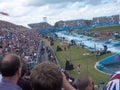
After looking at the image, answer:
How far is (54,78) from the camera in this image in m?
2.60

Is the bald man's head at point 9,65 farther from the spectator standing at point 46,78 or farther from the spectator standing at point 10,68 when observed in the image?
the spectator standing at point 46,78

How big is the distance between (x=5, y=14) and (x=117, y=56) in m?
9.52

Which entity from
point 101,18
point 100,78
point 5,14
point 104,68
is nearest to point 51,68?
point 100,78

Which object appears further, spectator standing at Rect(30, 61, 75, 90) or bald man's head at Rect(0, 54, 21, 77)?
bald man's head at Rect(0, 54, 21, 77)

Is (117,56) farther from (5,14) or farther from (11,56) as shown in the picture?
(11,56)

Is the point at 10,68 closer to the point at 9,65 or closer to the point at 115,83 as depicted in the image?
the point at 9,65

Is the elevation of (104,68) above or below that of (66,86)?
below

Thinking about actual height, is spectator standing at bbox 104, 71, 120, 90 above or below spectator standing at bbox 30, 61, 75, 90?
below

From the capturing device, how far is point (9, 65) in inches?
122

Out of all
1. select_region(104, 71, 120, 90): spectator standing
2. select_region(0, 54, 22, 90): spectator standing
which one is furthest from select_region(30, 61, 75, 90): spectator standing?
select_region(104, 71, 120, 90): spectator standing

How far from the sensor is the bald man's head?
3.09 meters

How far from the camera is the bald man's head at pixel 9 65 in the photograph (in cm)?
309

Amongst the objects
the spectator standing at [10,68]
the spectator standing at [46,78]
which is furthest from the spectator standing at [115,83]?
the spectator standing at [10,68]

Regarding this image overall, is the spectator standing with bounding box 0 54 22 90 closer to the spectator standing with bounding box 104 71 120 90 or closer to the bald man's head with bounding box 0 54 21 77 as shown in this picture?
the bald man's head with bounding box 0 54 21 77
